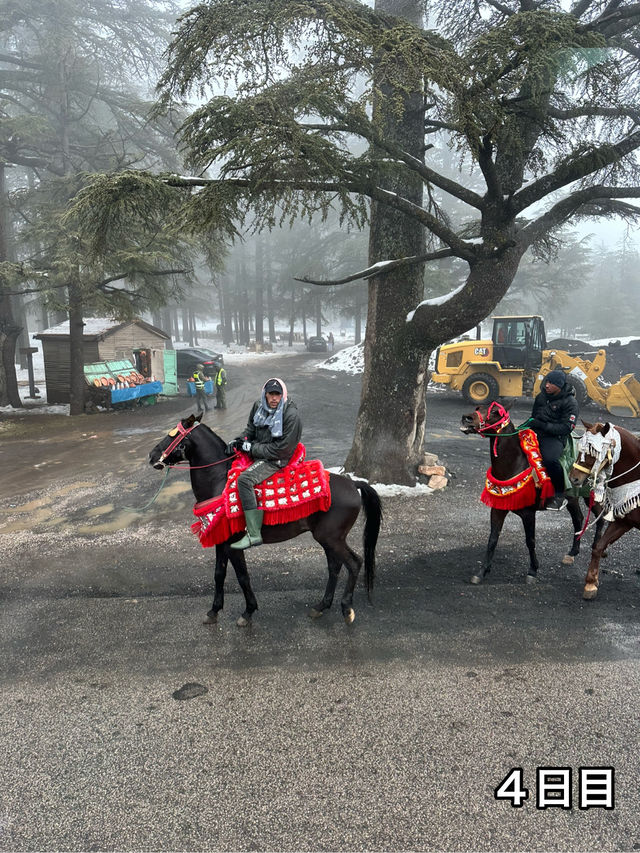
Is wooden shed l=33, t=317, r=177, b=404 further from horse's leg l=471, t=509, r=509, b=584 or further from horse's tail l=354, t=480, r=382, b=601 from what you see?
horse's leg l=471, t=509, r=509, b=584

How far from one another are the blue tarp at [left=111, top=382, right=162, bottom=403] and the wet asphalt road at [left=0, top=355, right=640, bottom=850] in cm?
1200

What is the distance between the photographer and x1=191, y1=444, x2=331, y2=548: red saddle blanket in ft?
16.1

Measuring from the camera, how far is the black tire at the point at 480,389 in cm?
1834

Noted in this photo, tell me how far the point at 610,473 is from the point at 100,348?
1929 cm

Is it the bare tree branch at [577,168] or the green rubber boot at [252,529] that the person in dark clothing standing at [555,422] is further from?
the green rubber boot at [252,529]

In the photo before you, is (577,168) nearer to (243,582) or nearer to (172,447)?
(172,447)

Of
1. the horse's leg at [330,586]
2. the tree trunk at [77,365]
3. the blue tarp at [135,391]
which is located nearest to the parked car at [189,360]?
the blue tarp at [135,391]

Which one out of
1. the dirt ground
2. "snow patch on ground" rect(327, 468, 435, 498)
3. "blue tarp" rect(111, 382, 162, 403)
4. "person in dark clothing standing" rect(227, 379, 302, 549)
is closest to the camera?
"person in dark clothing standing" rect(227, 379, 302, 549)

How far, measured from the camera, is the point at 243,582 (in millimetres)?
5066

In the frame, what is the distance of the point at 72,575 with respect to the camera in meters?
6.28

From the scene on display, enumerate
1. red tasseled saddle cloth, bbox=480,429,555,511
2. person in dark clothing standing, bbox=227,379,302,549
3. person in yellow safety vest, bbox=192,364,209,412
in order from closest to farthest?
1. person in dark clothing standing, bbox=227,379,302,549
2. red tasseled saddle cloth, bbox=480,429,555,511
3. person in yellow safety vest, bbox=192,364,209,412

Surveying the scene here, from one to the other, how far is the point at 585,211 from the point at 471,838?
34.7ft

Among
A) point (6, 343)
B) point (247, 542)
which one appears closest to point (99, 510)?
point (247, 542)

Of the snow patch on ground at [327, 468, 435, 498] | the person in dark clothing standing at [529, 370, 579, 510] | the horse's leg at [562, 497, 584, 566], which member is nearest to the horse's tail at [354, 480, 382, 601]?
the person in dark clothing standing at [529, 370, 579, 510]
